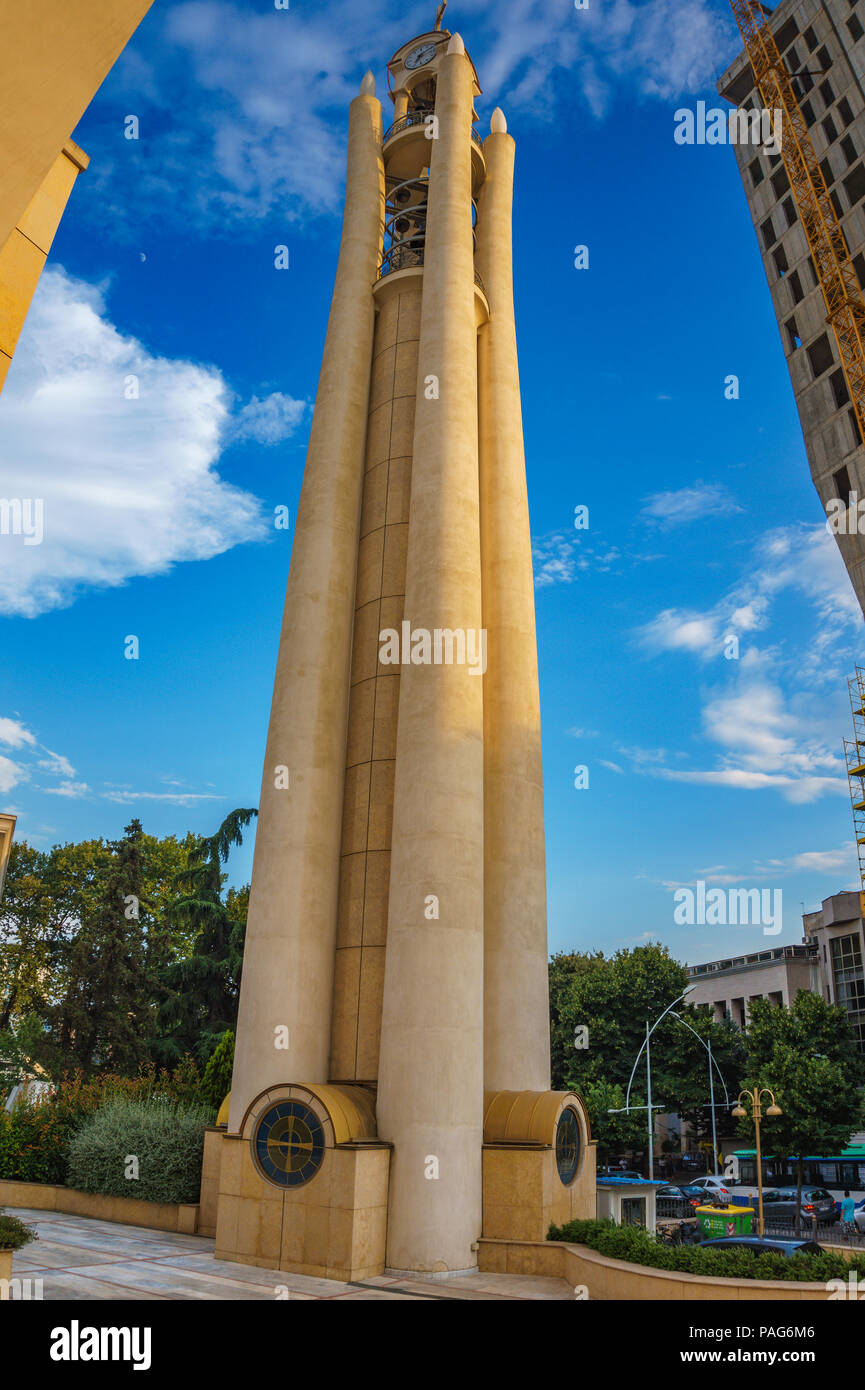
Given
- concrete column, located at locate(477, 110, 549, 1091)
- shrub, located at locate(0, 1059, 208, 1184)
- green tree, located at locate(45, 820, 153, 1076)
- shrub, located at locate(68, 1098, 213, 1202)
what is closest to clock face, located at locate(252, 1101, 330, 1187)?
shrub, located at locate(68, 1098, 213, 1202)

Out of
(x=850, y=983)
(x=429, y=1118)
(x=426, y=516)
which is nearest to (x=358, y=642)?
(x=426, y=516)

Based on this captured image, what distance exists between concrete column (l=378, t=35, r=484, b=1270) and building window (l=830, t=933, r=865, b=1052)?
5308 centimetres

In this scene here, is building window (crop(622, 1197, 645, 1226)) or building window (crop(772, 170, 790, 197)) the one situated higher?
building window (crop(772, 170, 790, 197))

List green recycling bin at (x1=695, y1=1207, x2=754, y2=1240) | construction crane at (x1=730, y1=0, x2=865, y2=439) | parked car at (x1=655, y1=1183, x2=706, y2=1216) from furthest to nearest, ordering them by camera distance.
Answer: construction crane at (x1=730, y1=0, x2=865, y2=439)
parked car at (x1=655, y1=1183, x2=706, y2=1216)
green recycling bin at (x1=695, y1=1207, x2=754, y2=1240)

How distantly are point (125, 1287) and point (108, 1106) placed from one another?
36.1 feet

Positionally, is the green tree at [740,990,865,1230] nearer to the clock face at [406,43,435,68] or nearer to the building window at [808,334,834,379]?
the building window at [808,334,834,379]

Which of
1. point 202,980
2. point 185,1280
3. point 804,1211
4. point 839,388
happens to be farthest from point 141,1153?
point 839,388

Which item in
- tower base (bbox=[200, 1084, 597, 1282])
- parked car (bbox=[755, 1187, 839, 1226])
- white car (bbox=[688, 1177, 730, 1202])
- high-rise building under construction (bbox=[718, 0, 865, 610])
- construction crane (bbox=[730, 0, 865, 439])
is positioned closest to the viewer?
tower base (bbox=[200, 1084, 597, 1282])

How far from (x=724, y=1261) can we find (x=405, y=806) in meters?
10.4

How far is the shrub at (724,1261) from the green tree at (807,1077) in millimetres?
33195

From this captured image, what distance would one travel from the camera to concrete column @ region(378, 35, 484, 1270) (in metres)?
18.7

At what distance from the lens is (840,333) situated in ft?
191

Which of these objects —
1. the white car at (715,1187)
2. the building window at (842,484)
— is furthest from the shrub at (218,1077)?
the building window at (842,484)

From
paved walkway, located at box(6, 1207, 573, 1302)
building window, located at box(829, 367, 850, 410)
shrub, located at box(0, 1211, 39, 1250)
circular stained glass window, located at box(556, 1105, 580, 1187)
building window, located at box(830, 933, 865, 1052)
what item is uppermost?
building window, located at box(829, 367, 850, 410)
